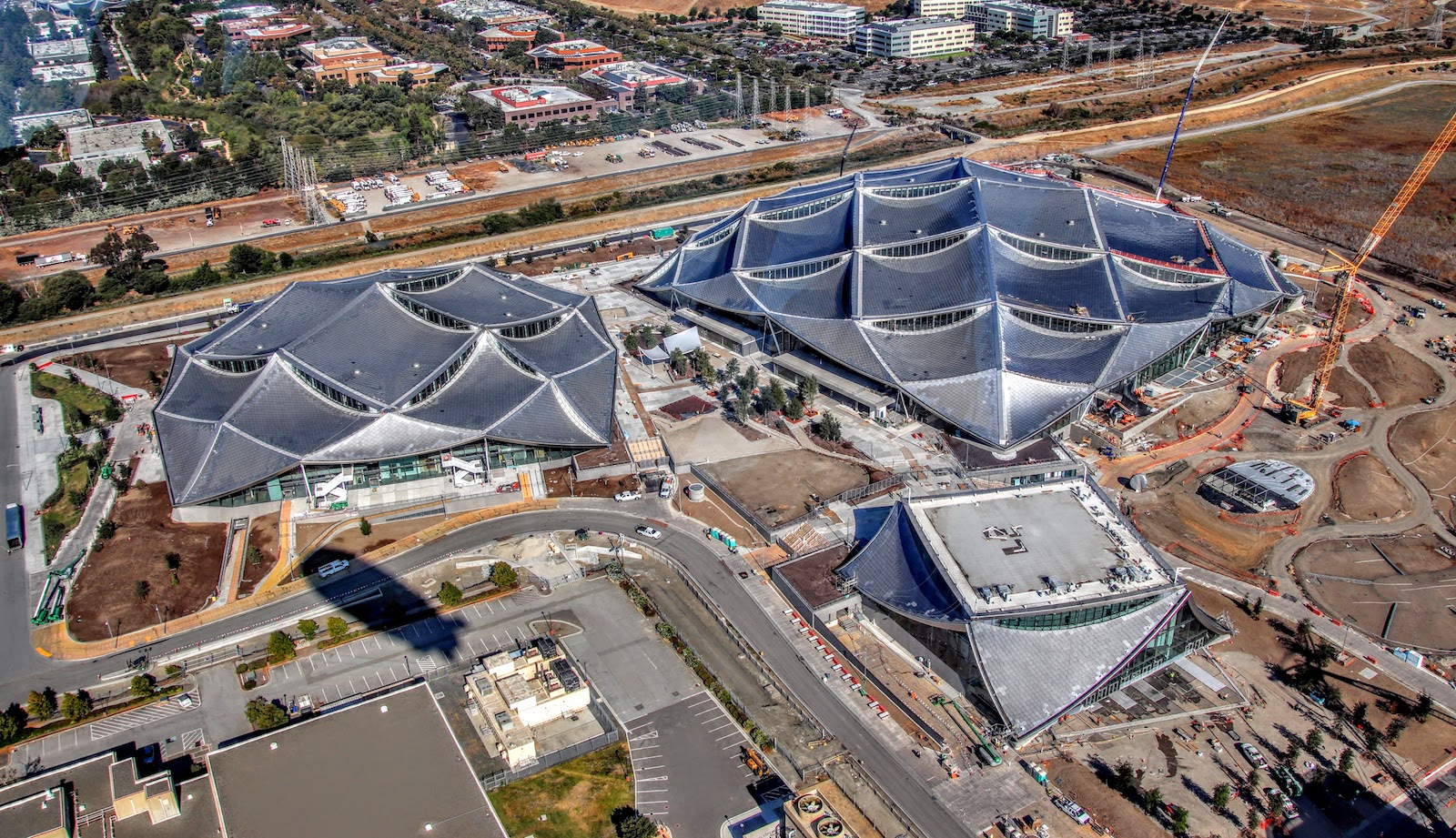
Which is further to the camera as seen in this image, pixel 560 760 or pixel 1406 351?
pixel 1406 351

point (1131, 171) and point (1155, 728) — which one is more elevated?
point (1131, 171)

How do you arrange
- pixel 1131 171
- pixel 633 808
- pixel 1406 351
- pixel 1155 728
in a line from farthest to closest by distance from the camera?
pixel 1131 171
pixel 1406 351
pixel 1155 728
pixel 633 808

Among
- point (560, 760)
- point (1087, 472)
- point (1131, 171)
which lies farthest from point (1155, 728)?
point (1131, 171)

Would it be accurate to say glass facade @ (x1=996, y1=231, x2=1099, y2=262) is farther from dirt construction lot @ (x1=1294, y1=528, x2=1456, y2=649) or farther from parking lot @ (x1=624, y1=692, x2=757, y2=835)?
parking lot @ (x1=624, y1=692, x2=757, y2=835)

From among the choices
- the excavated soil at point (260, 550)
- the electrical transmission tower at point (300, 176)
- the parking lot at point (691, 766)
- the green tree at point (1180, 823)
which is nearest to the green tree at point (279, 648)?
the excavated soil at point (260, 550)

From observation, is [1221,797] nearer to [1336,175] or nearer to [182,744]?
[182,744]

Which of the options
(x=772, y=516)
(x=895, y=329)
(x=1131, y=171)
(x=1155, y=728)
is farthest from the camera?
(x=1131, y=171)

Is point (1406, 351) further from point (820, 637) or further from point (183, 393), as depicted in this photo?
point (183, 393)
